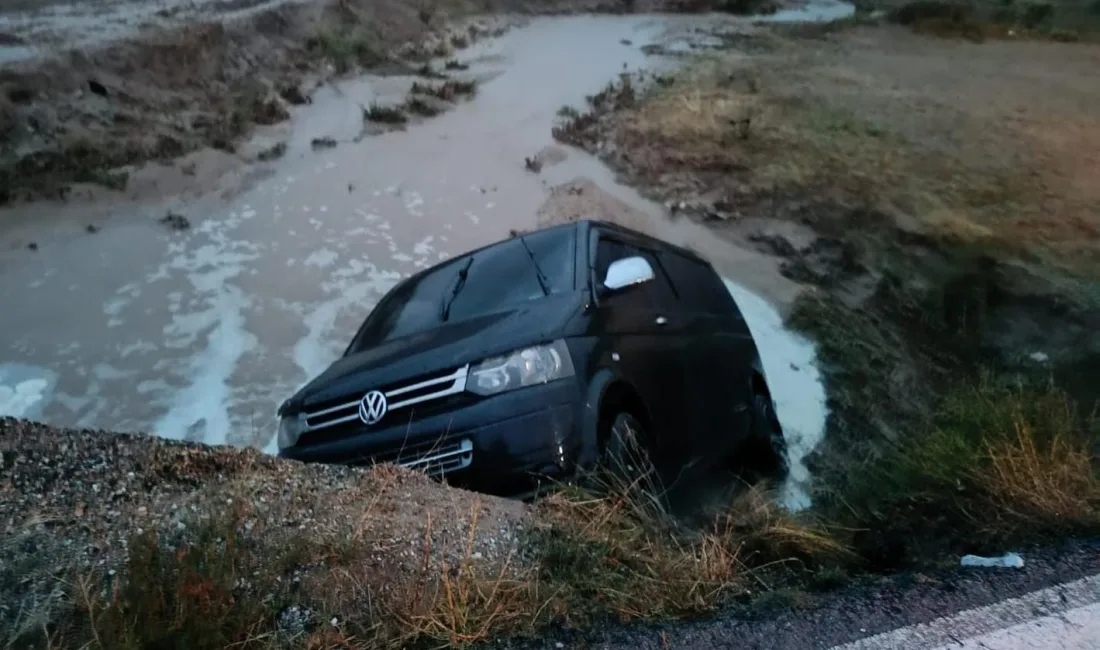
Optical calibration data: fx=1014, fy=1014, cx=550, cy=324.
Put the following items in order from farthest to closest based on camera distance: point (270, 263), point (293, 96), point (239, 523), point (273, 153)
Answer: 1. point (293, 96)
2. point (273, 153)
3. point (270, 263)
4. point (239, 523)

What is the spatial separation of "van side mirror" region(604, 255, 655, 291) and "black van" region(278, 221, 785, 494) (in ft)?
0.04

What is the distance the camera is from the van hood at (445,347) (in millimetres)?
5047

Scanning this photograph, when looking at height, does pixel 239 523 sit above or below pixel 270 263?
above

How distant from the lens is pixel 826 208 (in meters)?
12.8

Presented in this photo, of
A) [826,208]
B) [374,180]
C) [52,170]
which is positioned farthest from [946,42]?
[52,170]

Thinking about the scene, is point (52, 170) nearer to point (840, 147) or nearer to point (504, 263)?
point (504, 263)

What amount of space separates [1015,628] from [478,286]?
3497 mm

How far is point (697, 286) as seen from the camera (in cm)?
721

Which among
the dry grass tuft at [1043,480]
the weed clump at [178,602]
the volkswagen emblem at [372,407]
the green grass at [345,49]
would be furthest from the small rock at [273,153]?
the dry grass tuft at [1043,480]

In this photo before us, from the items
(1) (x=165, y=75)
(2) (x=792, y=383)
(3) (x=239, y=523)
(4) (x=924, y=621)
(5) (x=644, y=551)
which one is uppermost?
(1) (x=165, y=75)

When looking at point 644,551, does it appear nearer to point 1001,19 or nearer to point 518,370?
point 518,370

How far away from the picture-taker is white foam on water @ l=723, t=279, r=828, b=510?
25.0 ft

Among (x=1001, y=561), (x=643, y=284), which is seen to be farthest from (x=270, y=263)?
(x=1001, y=561)

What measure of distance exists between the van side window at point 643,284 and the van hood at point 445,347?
0.52 m
